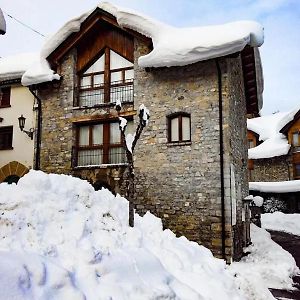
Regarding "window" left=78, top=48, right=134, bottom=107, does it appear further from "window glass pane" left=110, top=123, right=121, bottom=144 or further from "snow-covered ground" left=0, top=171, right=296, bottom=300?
"snow-covered ground" left=0, top=171, right=296, bottom=300

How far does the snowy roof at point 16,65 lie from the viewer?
15.3 meters

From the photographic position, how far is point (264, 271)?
9.38m

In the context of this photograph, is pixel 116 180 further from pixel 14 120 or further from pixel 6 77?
pixel 6 77

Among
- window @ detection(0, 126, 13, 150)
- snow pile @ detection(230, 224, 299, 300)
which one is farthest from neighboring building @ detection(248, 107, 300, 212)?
window @ detection(0, 126, 13, 150)

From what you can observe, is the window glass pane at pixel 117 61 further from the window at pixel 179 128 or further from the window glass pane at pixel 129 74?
the window at pixel 179 128

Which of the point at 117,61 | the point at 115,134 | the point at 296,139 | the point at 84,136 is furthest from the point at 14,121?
the point at 296,139

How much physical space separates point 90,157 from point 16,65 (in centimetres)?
565

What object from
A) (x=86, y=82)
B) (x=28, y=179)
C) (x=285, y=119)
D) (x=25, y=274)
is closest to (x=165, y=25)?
(x=86, y=82)

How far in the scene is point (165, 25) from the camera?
40.7ft

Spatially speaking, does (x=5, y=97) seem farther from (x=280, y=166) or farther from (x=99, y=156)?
(x=280, y=166)

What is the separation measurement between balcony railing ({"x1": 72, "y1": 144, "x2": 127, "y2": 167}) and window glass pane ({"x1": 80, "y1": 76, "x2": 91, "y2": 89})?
2420mm

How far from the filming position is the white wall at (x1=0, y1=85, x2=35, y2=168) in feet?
48.1

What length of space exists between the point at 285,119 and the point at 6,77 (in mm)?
19921

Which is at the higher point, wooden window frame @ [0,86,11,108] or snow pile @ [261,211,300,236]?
wooden window frame @ [0,86,11,108]
